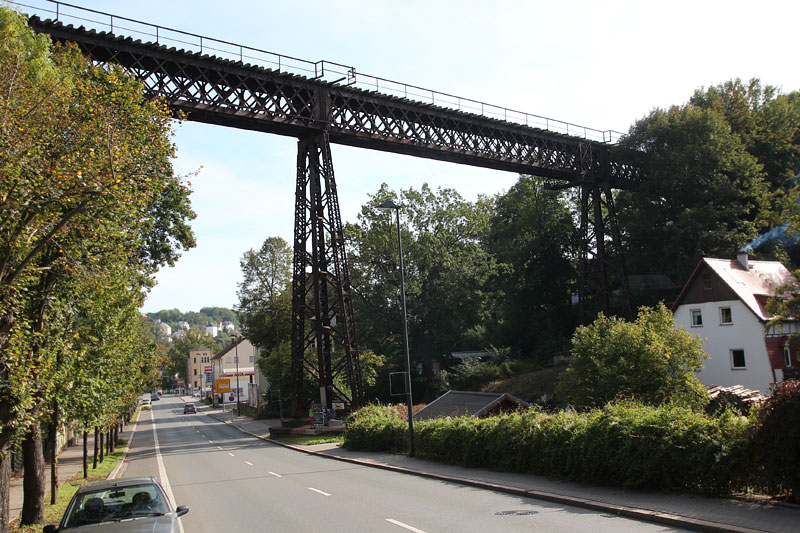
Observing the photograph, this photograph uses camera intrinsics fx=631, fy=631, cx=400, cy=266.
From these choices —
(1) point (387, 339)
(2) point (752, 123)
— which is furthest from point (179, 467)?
(2) point (752, 123)

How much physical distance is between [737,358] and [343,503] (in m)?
31.1

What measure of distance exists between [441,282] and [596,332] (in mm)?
25121

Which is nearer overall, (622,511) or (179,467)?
(622,511)

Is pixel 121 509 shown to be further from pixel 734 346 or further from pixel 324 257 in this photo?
pixel 734 346

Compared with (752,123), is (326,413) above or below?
below

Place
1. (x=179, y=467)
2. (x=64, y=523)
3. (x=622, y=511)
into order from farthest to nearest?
1. (x=179, y=467)
2. (x=622, y=511)
3. (x=64, y=523)

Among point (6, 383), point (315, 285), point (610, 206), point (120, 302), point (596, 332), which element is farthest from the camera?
point (610, 206)

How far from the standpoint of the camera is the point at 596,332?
29.7m

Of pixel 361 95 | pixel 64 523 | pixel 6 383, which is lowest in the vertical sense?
pixel 64 523

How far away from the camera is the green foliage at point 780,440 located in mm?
9547

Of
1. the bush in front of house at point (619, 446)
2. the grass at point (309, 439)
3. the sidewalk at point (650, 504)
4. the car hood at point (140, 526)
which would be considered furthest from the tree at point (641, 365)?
the car hood at point (140, 526)

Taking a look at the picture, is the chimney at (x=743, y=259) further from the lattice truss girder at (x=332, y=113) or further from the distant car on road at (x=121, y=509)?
the distant car on road at (x=121, y=509)

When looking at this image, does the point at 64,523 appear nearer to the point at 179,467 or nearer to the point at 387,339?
the point at 179,467

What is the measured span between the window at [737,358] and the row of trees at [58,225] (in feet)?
112
